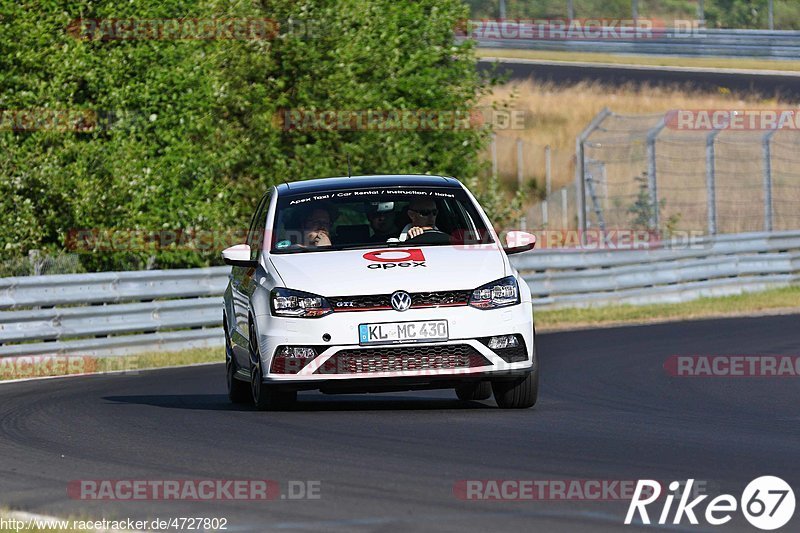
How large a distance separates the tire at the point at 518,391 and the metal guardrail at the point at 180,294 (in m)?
8.18

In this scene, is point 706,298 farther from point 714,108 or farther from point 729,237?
point 714,108

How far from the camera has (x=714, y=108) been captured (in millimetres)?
41406

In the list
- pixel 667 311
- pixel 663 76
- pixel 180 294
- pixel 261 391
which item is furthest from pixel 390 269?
pixel 663 76

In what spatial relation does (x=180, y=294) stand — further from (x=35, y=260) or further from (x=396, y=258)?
(x=396, y=258)

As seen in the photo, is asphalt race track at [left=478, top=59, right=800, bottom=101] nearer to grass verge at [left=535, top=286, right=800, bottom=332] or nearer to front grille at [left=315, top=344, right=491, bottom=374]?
grass verge at [left=535, top=286, right=800, bottom=332]

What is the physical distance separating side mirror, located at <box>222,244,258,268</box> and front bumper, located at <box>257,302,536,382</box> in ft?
3.21

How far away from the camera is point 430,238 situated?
1108 cm

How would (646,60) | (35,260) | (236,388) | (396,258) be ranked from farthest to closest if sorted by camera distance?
1. (646,60)
2. (35,260)
3. (236,388)
4. (396,258)

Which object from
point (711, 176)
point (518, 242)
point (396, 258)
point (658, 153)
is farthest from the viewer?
point (658, 153)

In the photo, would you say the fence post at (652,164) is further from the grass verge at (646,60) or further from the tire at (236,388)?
the grass verge at (646,60)

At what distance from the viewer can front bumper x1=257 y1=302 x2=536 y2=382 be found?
10.1 meters

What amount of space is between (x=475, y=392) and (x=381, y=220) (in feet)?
5.12

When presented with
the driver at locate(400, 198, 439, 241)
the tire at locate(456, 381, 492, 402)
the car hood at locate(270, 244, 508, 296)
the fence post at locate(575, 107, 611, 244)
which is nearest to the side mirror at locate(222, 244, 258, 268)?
the car hood at locate(270, 244, 508, 296)

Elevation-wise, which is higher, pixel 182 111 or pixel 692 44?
pixel 182 111
